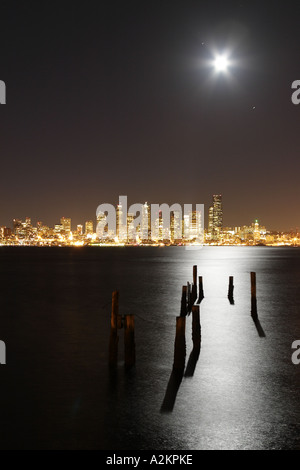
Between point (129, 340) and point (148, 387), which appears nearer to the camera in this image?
point (148, 387)

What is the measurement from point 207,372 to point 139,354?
3.92m

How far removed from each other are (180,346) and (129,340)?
1.72m

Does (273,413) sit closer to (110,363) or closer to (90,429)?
(90,429)

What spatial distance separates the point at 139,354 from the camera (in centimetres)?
1981

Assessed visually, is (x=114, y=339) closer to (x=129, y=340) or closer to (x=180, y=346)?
(x=129, y=340)

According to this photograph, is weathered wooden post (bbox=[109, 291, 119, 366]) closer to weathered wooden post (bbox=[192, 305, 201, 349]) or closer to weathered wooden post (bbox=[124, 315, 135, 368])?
weathered wooden post (bbox=[124, 315, 135, 368])

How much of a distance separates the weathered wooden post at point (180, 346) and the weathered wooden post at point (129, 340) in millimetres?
1490

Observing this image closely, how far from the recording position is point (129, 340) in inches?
628

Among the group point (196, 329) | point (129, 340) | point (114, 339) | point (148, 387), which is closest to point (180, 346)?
point (129, 340)

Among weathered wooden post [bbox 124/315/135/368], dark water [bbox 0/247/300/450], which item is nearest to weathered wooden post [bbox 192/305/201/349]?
dark water [bbox 0/247/300/450]

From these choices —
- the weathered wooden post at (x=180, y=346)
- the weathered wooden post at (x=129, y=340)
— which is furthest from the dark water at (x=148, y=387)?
the weathered wooden post at (x=180, y=346)

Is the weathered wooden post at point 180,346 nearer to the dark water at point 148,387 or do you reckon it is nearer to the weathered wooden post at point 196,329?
the dark water at point 148,387
